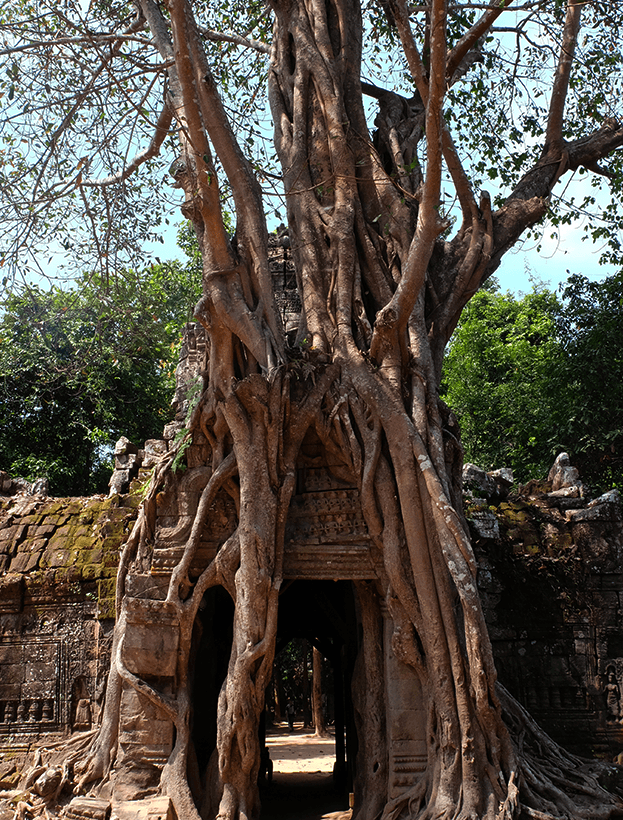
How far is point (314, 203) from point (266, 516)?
260 centimetres

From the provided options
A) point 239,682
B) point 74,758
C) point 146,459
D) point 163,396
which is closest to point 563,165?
point 146,459

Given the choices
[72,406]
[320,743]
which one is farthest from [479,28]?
[320,743]

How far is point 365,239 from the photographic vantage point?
5793 millimetres

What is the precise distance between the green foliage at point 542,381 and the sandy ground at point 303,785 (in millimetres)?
5052

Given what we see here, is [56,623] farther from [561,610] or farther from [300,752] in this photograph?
[300,752]

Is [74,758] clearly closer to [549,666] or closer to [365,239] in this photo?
[549,666]

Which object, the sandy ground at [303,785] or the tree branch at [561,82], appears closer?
the tree branch at [561,82]

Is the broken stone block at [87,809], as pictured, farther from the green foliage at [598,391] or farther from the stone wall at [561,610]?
the green foliage at [598,391]

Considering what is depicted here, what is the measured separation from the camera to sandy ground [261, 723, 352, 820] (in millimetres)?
6410

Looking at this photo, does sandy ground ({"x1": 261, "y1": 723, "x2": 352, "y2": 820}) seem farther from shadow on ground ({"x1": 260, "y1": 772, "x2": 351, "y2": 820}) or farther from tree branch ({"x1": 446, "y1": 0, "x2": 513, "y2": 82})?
tree branch ({"x1": 446, "y1": 0, "x2": 513, "y2": 82})

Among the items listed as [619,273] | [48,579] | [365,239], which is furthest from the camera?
[619,273]

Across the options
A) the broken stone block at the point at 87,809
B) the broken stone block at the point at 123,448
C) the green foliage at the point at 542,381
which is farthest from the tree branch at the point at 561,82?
the broken stone block at the point at 87,809

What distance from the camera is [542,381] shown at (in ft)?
39.1

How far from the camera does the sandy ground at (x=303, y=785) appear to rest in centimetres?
641
